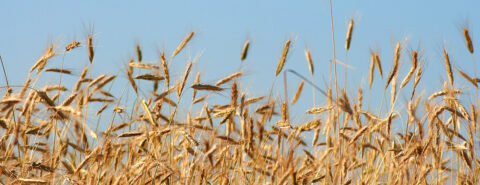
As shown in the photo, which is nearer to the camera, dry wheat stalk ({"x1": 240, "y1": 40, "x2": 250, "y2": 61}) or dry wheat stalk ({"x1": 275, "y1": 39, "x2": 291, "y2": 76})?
dry wheat stalk ({"x1": 275, "y1": 39, "x2": 291, "y2": 76})

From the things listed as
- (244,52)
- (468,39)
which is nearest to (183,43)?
(244,52)

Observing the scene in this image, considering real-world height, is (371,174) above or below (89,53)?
below

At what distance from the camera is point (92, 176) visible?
3.33 metres

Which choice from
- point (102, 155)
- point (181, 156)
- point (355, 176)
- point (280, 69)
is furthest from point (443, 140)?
point (102, 155)

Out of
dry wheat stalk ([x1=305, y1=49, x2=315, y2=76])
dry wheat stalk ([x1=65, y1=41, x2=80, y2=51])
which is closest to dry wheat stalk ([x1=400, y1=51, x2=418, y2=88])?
dry wheat stalk ([x1=305, y1=49, x2=315, y2=76])

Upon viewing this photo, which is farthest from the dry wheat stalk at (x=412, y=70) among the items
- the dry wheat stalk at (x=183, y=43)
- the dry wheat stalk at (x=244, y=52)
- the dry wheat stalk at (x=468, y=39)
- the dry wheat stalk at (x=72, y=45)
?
the dry wheat stalk at (x=72, y=45)

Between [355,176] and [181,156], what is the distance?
1134 mm

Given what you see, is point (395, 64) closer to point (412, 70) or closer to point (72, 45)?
point (412, 70)

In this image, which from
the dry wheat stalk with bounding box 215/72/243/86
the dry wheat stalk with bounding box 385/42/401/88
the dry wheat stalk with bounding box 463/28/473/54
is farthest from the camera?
the dry wheat stalk with bounding box 463/28/473/54

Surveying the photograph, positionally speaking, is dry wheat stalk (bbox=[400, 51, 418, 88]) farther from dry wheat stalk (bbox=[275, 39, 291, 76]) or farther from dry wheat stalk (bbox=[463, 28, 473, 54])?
dry wheat stalk (bbox=[275, 39, 291, 76])

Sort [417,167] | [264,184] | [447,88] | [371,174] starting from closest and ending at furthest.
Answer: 1. [417,167]
2. [264,184]
3. [447,88]
4. [371,174]

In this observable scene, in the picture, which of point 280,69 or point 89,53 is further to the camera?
point 89,53

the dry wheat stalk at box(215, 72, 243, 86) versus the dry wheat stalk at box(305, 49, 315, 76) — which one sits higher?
the dry wheat stalk at box(305, 49, 315, 76)

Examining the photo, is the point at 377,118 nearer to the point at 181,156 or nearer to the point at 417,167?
A: the point at 417,167
